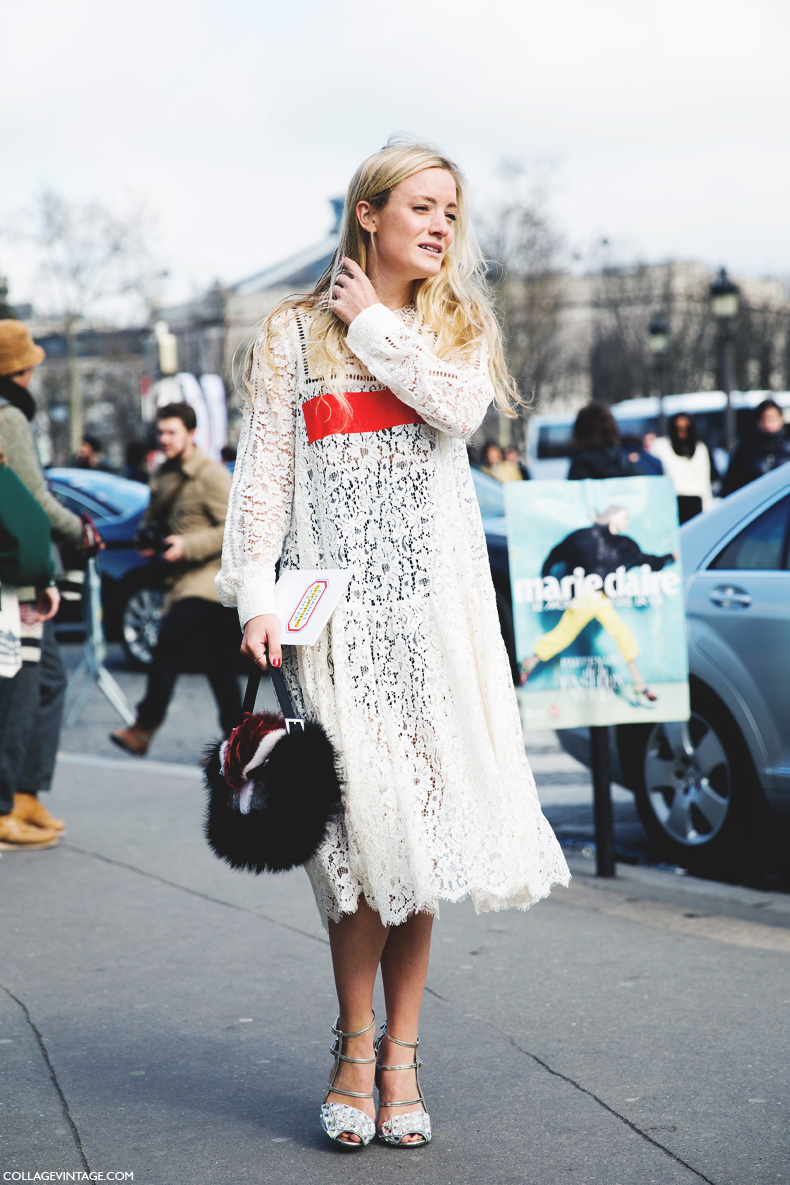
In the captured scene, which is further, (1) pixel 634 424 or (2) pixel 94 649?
(1) pixel 634 424

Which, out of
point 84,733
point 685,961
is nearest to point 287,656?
point 685,961

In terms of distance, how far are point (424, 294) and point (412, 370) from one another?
0.26m

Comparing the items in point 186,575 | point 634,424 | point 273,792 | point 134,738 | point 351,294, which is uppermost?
point 634,424

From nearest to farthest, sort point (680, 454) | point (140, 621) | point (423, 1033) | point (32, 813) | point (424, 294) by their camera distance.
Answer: point (424, 294)
point (423, 1033)
point (32, 813)
point (140, 621)
point (680, 454)

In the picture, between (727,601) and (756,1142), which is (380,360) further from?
(727,601)

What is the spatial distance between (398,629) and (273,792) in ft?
1.35

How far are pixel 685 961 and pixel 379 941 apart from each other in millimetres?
1601

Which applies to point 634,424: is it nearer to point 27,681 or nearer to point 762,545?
point 762,545

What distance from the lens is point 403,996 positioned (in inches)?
116

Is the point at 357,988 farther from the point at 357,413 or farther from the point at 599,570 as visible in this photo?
the point at 599,570

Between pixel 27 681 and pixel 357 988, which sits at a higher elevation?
pixel 27 681

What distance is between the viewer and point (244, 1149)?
2.94m

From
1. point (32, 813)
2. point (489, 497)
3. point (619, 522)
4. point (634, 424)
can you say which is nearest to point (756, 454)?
point (489, 497)

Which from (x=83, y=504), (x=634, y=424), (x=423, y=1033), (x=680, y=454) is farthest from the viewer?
(x=634, y=424)
